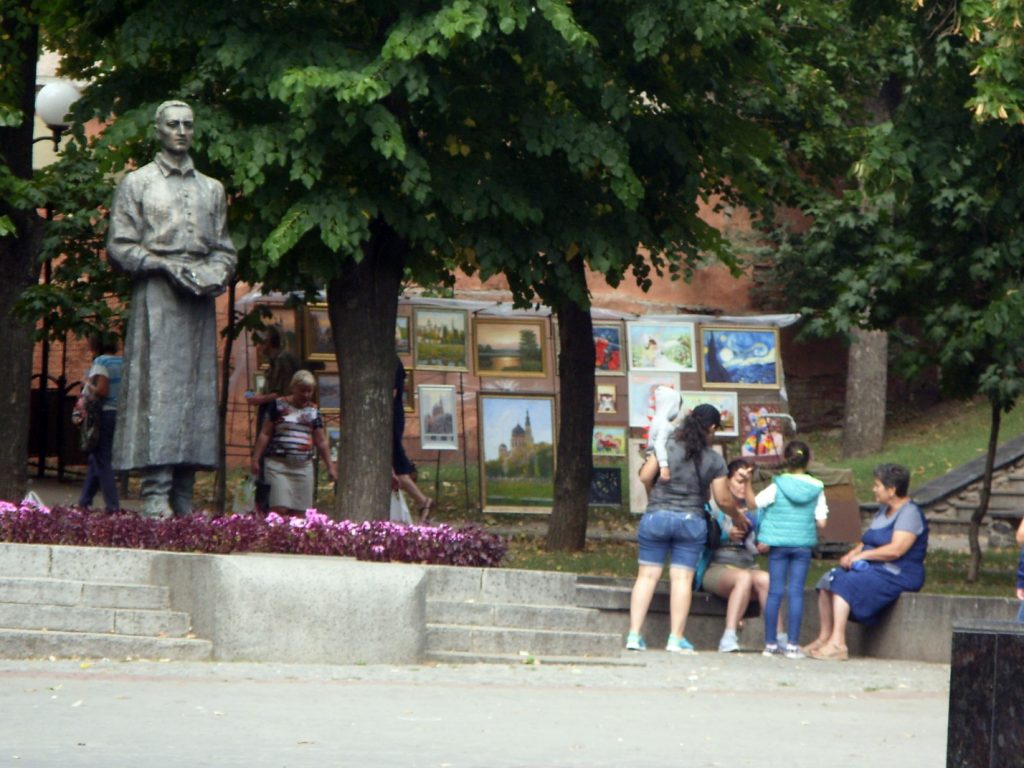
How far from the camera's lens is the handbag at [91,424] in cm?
1688

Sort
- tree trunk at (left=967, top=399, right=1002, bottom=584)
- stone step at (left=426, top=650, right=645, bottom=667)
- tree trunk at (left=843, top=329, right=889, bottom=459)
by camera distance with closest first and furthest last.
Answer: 1. stone step at (left=426, top=650, right=645, bottom=667)
2. tree trunk at (left=967, top=399, right=1002, bottom=584)
3. tree trunk at (left=843, top=329, right=889, bottom=459)

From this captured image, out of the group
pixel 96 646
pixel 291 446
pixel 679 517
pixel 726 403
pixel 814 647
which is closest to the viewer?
pixel 96 646

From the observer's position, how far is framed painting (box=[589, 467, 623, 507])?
21906 millimetres

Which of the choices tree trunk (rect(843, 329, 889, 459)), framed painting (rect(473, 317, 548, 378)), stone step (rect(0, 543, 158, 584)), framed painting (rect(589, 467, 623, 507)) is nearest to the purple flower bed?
stone step (rect(0, 543, 158, 584))

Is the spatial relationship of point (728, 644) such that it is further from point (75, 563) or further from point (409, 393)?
point (409, 393)

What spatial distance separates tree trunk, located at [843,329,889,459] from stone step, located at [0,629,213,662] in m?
21.7

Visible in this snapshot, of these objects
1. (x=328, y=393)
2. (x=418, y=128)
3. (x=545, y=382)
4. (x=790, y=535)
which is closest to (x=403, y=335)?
(x=328, y=393)

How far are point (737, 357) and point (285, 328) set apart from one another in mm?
5130

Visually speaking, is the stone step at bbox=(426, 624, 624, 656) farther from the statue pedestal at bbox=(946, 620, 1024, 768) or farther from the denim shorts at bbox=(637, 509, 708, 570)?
the statue pedestal at bbox=(946, 620, 1024, 768)

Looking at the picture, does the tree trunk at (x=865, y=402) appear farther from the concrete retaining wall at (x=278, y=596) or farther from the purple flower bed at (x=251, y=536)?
the concrete retaining wall at (x=278, y=596)

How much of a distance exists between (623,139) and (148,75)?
370cm

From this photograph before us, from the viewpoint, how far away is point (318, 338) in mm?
21734

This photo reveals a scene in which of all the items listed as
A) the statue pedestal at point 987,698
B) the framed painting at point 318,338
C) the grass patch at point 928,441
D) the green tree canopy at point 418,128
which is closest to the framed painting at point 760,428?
the grass patch at point 928,441

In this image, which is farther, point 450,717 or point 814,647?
point 814,647
